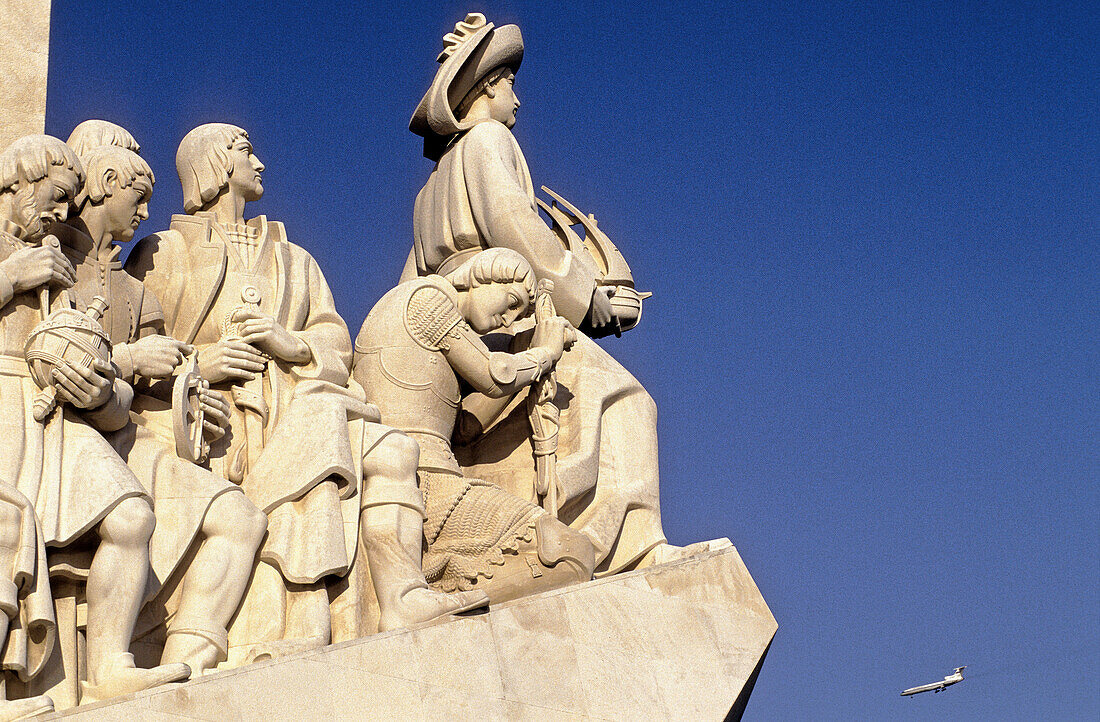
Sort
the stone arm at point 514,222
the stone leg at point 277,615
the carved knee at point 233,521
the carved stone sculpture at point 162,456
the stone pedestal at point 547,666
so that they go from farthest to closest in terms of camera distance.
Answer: the stone arm at point 514,222 < the stone leg at point 277,615 < the carved knee at point 233,521 < the carved stone sculpture at point 162,456 < the stone pedestal at point 547,666

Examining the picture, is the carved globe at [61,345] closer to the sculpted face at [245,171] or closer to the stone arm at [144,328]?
the stone arm at [144,328]

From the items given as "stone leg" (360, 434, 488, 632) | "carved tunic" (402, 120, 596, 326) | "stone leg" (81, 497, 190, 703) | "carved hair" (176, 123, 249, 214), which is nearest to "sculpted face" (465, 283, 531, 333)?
"carved tunic" (402, 120, 596, 326)

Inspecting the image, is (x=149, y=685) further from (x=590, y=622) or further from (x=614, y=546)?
(x=614, y=546)

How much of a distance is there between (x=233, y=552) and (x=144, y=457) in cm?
52

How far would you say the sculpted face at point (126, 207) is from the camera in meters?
8.43

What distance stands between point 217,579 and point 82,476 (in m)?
0.73

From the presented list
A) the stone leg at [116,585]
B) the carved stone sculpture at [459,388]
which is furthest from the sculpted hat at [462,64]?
the stone leg at [116,585]

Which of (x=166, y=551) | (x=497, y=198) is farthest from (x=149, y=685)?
(x=497, y=198)

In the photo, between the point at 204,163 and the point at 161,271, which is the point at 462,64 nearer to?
the point at 204,163

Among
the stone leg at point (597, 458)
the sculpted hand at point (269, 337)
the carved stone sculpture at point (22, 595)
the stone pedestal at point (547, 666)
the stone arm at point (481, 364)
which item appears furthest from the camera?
the stone leg at point (597, 458)

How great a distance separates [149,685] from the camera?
287 inches

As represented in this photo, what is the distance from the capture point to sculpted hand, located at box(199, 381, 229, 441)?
27.2ft

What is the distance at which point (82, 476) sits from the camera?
7.60 m

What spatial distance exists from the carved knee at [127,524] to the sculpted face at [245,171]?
6.96ft
